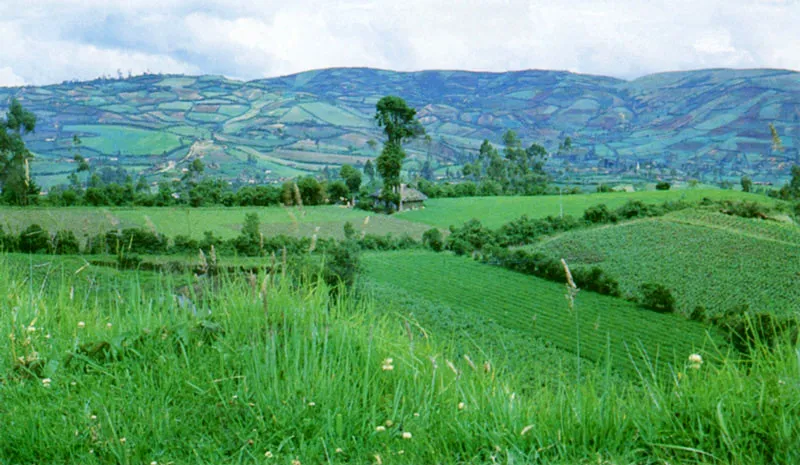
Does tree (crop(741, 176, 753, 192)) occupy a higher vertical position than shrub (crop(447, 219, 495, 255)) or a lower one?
higher

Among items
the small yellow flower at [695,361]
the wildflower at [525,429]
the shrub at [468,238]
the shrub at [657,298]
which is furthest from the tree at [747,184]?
the wildflower at [525,429]

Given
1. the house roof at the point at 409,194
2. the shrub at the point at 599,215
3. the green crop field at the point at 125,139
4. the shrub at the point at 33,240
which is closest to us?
the shrub at the point at 33,240

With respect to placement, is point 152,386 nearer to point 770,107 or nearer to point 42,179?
point 42,179

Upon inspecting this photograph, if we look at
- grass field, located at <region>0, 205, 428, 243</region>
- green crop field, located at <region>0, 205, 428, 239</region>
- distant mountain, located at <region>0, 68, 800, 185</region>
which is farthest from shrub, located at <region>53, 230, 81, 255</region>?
distant mountain, located at <region>0, 68, 800, 185</region>

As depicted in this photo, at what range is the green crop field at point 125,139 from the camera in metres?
63.2

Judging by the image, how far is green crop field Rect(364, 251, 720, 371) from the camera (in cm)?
1827

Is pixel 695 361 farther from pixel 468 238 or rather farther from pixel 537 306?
pixel 468 238

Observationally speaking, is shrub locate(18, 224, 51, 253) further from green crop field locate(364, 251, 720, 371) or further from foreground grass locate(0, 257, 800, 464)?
green crop field locate(364, 251, 720, 371)

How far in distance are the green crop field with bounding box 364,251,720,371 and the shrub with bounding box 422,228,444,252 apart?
31.1 inches

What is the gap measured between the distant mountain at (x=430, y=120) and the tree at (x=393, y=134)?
794cm

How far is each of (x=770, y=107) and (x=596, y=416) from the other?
58445mm

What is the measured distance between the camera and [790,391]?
2.38 meters

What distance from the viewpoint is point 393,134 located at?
47.3 m

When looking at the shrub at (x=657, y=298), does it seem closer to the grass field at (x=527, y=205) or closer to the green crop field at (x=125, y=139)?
the grass field at (x=527, y=205)
